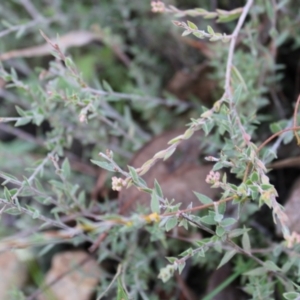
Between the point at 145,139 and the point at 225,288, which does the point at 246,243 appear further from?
the point at 145,139

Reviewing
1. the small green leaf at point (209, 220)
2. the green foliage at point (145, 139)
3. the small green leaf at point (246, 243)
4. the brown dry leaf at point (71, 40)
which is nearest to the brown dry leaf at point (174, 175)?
the green foliage at point (145, 139)

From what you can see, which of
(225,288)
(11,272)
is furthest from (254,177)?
(11,272)

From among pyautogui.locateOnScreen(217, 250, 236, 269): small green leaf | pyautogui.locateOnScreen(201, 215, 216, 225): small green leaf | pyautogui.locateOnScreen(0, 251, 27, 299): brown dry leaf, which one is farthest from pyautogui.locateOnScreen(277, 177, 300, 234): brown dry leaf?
pyautogui.locateOnScreen(0, 251, 27, 299): brown dry leaf

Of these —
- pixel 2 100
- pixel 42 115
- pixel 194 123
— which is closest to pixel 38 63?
pixel 2 100

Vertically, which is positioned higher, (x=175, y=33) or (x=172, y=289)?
(x=175, y=33)

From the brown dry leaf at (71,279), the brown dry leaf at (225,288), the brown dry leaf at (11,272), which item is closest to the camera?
the brown dry leaf at (225,288)

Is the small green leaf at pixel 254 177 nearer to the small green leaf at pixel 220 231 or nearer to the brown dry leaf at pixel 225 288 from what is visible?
the small green leaf at pixel 220 231

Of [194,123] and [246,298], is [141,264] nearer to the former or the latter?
[246,298]
